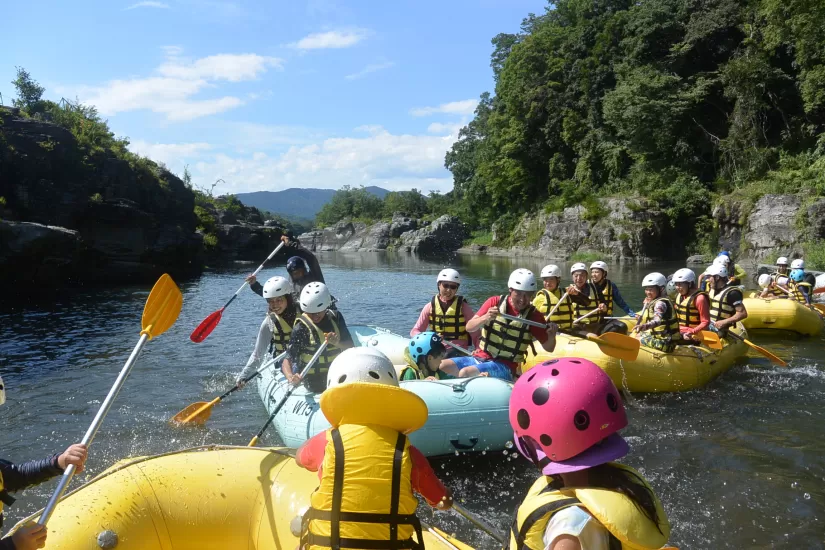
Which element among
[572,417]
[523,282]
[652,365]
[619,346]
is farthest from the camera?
[652,365]

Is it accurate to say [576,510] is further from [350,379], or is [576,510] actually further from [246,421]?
[246,421]

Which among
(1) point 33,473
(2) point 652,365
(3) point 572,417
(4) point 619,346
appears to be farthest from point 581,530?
(2) point 652,365

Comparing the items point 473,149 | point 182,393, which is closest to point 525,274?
point 182,393

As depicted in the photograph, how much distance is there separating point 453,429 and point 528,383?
10.5 feet

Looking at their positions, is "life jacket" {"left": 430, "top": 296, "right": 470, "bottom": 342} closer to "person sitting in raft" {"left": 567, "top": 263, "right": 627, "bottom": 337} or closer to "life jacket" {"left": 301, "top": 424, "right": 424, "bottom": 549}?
"person sitting in raft" {"left": 567, "top": 263, "right": 627, "bottom": 337}

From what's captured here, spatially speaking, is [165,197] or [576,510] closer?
[576,510]

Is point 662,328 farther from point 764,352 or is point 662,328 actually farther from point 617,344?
point 617,344

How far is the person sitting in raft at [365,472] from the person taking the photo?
225 centimetres

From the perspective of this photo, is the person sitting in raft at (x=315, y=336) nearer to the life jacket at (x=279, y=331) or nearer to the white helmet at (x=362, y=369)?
the life jacket at (x=279, y=331)

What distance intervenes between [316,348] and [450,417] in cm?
136

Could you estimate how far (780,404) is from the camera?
7.21 metres

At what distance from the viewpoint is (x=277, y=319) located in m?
6.33

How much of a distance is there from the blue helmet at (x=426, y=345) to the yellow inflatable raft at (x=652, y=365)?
84.1 inches

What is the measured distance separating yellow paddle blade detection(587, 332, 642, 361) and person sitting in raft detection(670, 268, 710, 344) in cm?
342
